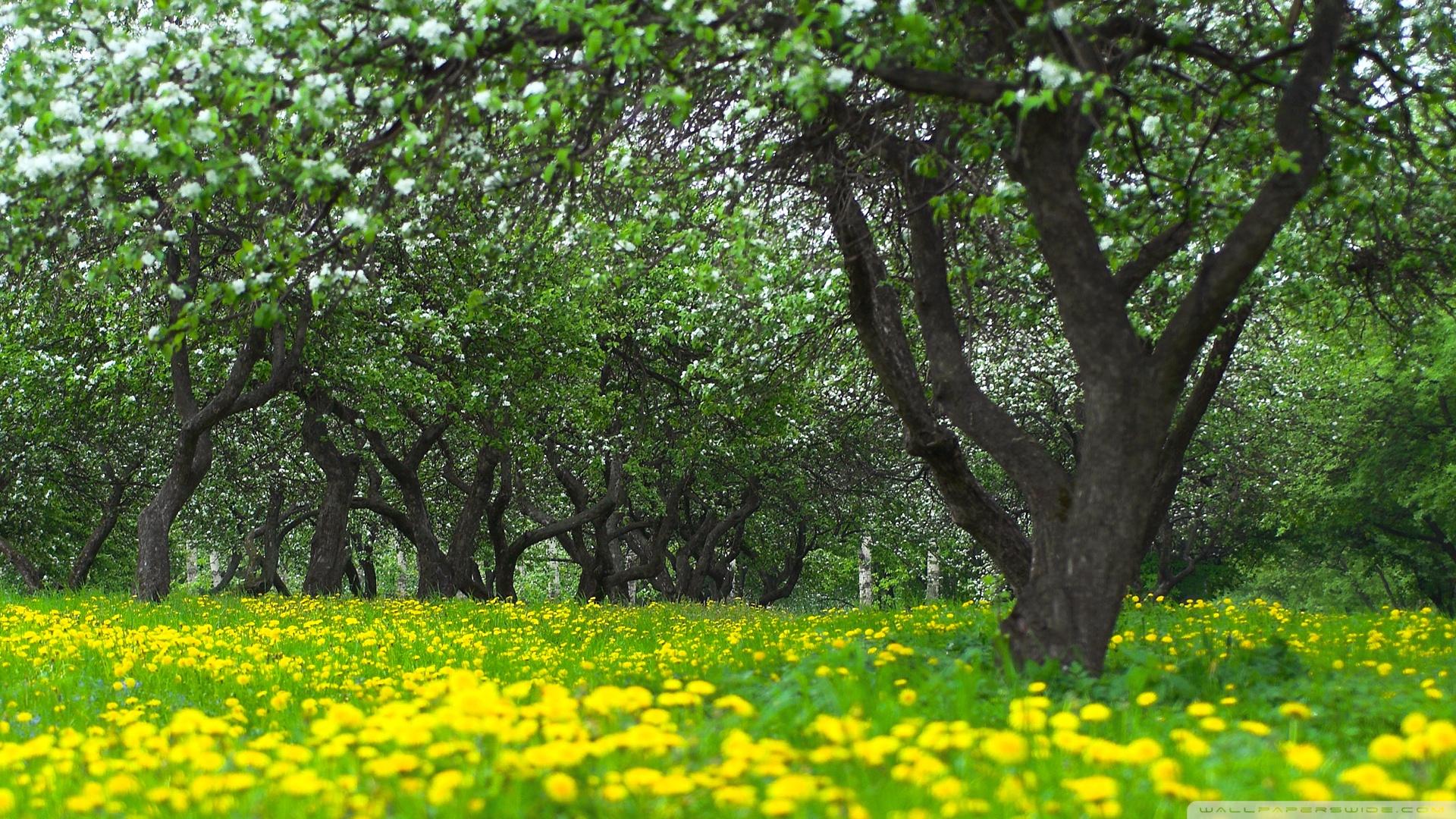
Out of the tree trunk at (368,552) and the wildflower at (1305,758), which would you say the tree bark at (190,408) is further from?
the tree trunk at (368,552)

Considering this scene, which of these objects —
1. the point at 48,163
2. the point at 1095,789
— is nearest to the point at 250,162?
the point at 48,163

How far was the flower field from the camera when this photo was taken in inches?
134

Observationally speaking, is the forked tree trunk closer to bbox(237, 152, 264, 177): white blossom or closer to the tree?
the tree

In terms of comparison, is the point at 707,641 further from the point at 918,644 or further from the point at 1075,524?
the point at 1075,524

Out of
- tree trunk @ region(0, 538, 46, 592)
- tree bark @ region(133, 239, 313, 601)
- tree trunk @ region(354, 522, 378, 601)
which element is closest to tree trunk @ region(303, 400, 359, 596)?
tree bark @ region(133, 239, 313, 601)

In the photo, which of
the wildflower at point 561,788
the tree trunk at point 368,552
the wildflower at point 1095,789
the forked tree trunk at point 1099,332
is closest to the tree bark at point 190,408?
the forked tree trunk at point 1099,332

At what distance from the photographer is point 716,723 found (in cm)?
452

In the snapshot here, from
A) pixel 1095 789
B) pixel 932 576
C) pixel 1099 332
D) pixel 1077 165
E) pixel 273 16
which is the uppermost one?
pixel 273 16

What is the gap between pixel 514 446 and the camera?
18547 millimetres

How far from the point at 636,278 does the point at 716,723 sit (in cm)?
470

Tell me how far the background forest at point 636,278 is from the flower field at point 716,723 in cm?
229

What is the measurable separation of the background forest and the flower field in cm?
229

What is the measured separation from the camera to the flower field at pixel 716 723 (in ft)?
11.2

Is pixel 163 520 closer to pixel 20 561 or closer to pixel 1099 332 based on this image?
pixel 20 561
